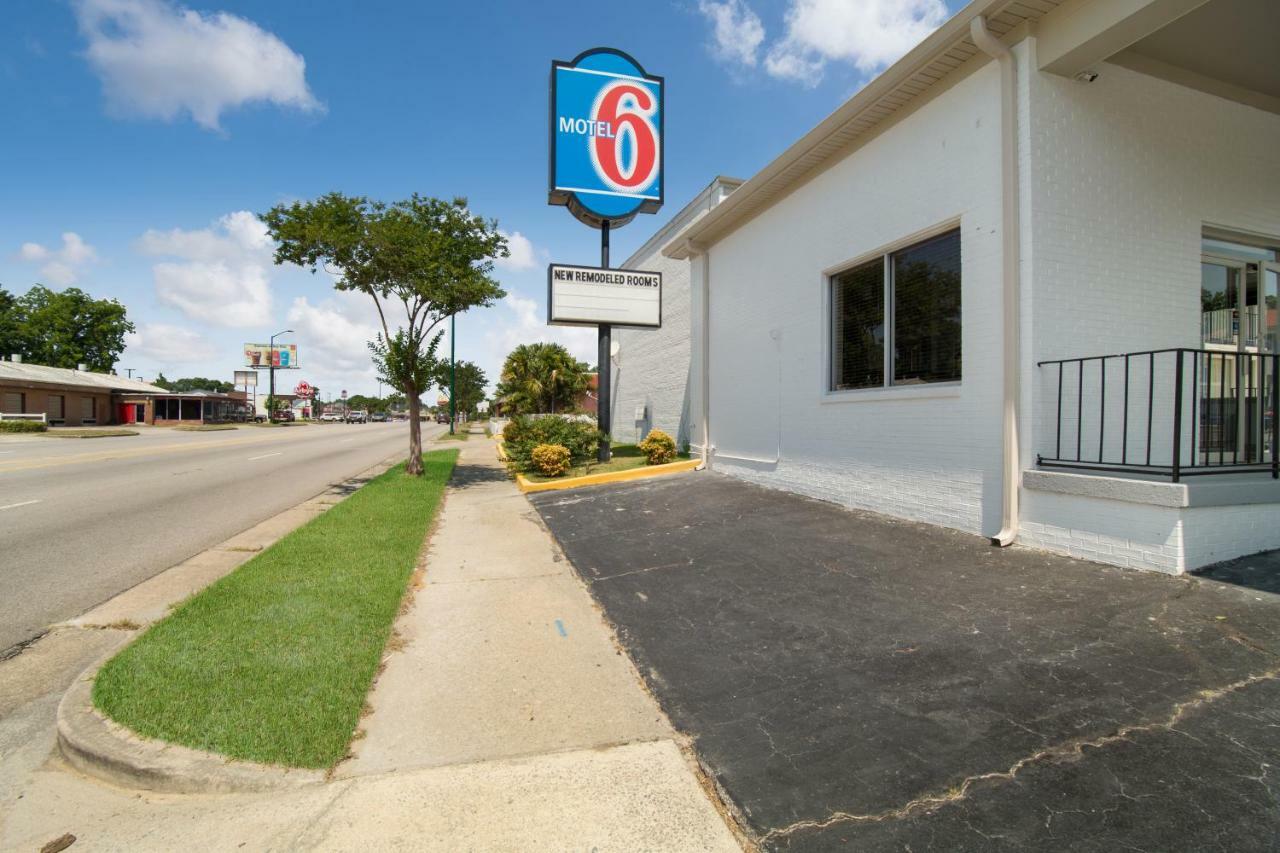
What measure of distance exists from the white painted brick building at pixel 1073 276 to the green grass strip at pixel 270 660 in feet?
17.9

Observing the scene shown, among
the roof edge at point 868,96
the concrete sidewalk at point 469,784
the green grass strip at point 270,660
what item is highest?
the roof edge at point 868,96

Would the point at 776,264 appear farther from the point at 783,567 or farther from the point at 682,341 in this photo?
the point at 682,341

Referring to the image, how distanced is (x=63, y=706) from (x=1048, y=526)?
699 centimetres

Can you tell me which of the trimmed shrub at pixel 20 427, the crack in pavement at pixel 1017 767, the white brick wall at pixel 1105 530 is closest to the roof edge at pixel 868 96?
the white brick wall at pixel 1105 530

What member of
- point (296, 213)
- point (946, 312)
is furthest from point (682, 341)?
point (946, 312)

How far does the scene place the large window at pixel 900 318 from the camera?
263 inches

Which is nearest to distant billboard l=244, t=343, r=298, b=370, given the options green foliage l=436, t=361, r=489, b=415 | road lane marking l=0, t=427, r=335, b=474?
green foliage l=436, t=361, r=489, b=415

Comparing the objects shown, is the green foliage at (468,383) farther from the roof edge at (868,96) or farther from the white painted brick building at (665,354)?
the roof edge at (868,96)

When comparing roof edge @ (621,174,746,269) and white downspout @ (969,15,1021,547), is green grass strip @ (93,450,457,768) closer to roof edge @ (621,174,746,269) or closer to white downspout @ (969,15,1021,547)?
white downspout @ (969,15,1021,547)

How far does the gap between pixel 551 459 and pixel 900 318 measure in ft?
25.2

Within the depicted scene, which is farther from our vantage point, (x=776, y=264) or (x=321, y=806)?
(x=776, y=264)

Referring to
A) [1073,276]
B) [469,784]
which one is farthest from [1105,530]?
[469,784]

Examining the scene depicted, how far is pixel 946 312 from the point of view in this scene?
22.0ft

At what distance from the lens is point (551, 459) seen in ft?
42.8
